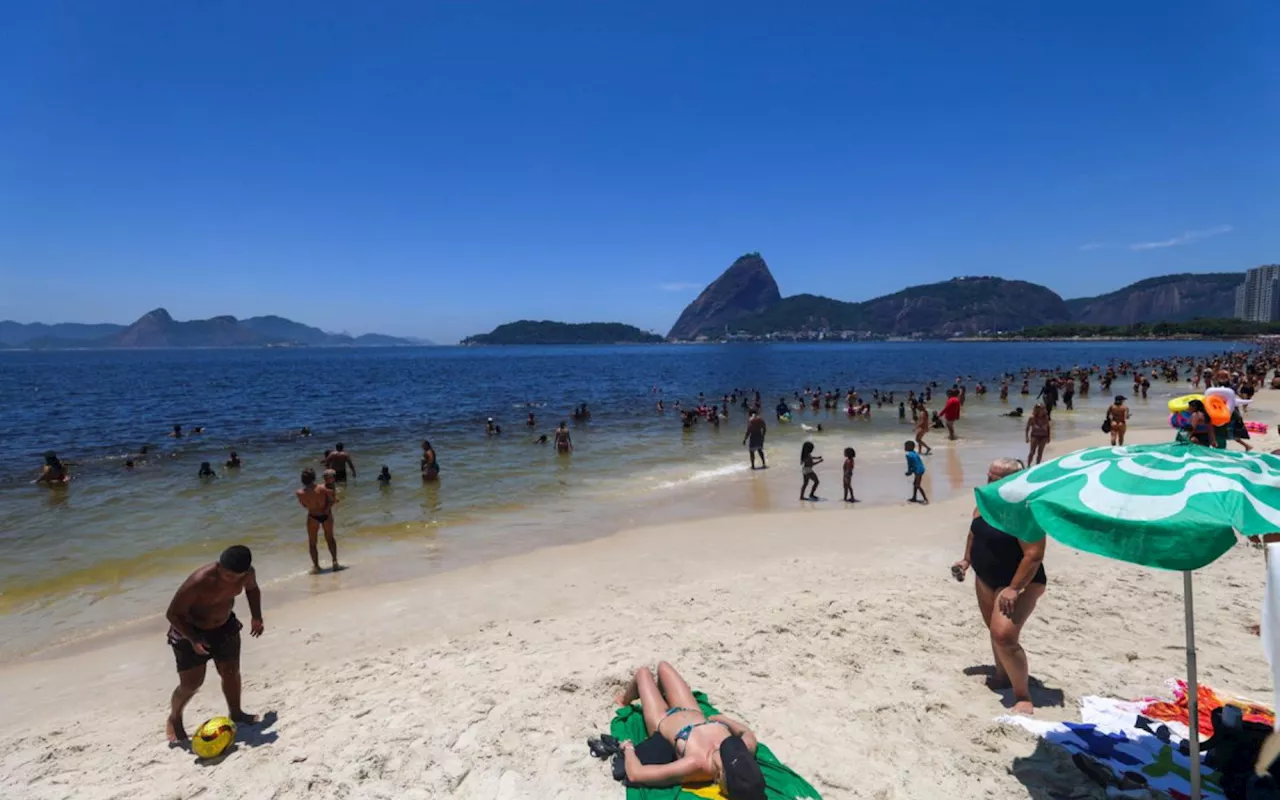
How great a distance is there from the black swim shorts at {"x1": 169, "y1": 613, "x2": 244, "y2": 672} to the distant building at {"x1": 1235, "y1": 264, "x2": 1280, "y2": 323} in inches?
9521

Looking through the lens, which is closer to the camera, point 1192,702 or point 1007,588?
point 1192,702

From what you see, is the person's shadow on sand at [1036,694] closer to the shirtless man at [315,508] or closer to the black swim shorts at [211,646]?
the black swim shorts at [211,646]

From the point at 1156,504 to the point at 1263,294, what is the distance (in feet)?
849

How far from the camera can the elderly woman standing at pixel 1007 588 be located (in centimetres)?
450

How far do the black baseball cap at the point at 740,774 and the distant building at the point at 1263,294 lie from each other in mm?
240014

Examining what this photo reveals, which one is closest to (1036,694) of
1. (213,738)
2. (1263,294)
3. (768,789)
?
(768,789)

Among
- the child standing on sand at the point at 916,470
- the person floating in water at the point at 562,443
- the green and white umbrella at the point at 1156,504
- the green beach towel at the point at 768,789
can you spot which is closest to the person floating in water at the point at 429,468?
the person floating in water at the point at 562,443

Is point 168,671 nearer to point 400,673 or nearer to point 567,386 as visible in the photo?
point 400,673

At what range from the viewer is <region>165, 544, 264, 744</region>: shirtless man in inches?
186

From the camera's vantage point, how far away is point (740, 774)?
351 centimetres

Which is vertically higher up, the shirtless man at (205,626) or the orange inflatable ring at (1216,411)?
the orange inflatable ring at (1216,411)

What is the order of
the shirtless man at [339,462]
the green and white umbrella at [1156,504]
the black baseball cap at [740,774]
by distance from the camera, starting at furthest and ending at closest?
the shirtless man at [339,462] → the black baseball cap at [740,774] → the green and white umbrella at [1156,504]

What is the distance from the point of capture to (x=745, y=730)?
399 centimetres

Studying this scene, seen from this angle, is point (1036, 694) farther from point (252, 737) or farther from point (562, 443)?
point (562, 443)
